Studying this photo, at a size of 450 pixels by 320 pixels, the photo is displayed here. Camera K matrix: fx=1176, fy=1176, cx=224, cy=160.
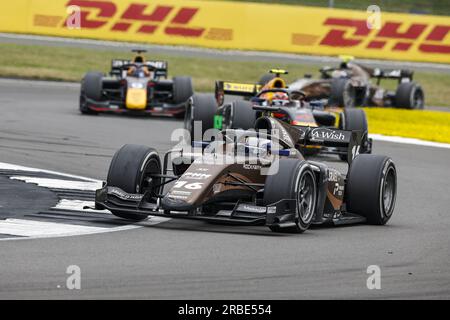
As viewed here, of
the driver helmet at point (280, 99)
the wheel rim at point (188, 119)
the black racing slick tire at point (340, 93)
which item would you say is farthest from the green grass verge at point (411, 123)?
the wheel rim at point (188, 119)

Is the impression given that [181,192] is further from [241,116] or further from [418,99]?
[418,99]

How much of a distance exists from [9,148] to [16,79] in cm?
1546

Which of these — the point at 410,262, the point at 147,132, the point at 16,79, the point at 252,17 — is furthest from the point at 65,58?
the point at 410,262

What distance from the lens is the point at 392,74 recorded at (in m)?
30.7

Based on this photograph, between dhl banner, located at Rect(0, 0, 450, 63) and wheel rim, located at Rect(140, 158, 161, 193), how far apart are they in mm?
24859

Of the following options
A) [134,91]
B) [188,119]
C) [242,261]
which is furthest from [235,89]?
[242,261]

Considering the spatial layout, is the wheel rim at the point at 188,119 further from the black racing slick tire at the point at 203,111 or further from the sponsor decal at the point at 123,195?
the sponsor decal at the point at 123,195

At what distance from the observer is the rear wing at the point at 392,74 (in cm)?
2990

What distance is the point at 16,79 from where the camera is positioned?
33812mm

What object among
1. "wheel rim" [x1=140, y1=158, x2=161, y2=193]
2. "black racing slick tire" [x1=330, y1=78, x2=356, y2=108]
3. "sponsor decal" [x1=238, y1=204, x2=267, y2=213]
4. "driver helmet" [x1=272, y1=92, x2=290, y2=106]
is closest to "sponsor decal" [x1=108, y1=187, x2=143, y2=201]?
"wheel rim" [x1=140, y1=158, x2=161, y2=193]

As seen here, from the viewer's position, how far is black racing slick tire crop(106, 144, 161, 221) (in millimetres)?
12242

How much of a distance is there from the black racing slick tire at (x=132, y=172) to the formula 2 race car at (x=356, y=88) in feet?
51.4

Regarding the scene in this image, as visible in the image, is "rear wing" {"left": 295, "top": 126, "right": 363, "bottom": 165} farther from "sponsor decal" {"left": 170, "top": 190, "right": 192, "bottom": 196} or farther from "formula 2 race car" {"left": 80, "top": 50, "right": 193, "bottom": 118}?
"formula 2 race car" {"left": 80, "top": 50, "right": 193, "bottom": 118}

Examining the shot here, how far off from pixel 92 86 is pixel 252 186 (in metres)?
13.7
